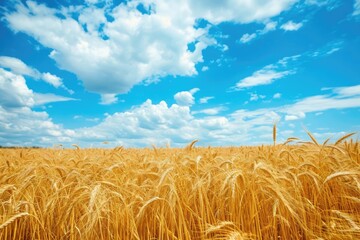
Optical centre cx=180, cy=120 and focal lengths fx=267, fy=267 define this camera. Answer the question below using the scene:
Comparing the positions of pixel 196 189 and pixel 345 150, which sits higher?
pixel 345 150

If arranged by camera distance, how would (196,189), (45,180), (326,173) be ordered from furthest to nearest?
(45,180), (326,173), (196,189)

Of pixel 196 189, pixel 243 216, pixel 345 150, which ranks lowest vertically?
pixel 243 216

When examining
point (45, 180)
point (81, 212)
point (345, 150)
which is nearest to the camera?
point (81, 212)

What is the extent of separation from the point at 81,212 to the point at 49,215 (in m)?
0.26

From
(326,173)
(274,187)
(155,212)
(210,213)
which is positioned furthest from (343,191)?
(155,212)

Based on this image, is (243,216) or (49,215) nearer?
(243,216)

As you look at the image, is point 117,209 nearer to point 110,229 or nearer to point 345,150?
point 110,229

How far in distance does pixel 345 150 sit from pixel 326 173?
0.80m

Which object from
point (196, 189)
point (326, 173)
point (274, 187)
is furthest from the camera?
point (326, 173)

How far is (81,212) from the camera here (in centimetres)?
242

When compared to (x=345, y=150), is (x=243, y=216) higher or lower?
lower

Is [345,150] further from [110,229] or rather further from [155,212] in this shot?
[110,229]

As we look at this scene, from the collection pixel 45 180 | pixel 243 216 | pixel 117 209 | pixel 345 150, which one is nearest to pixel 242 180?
pixel 243 216

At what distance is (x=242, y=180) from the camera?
87.4 inches
